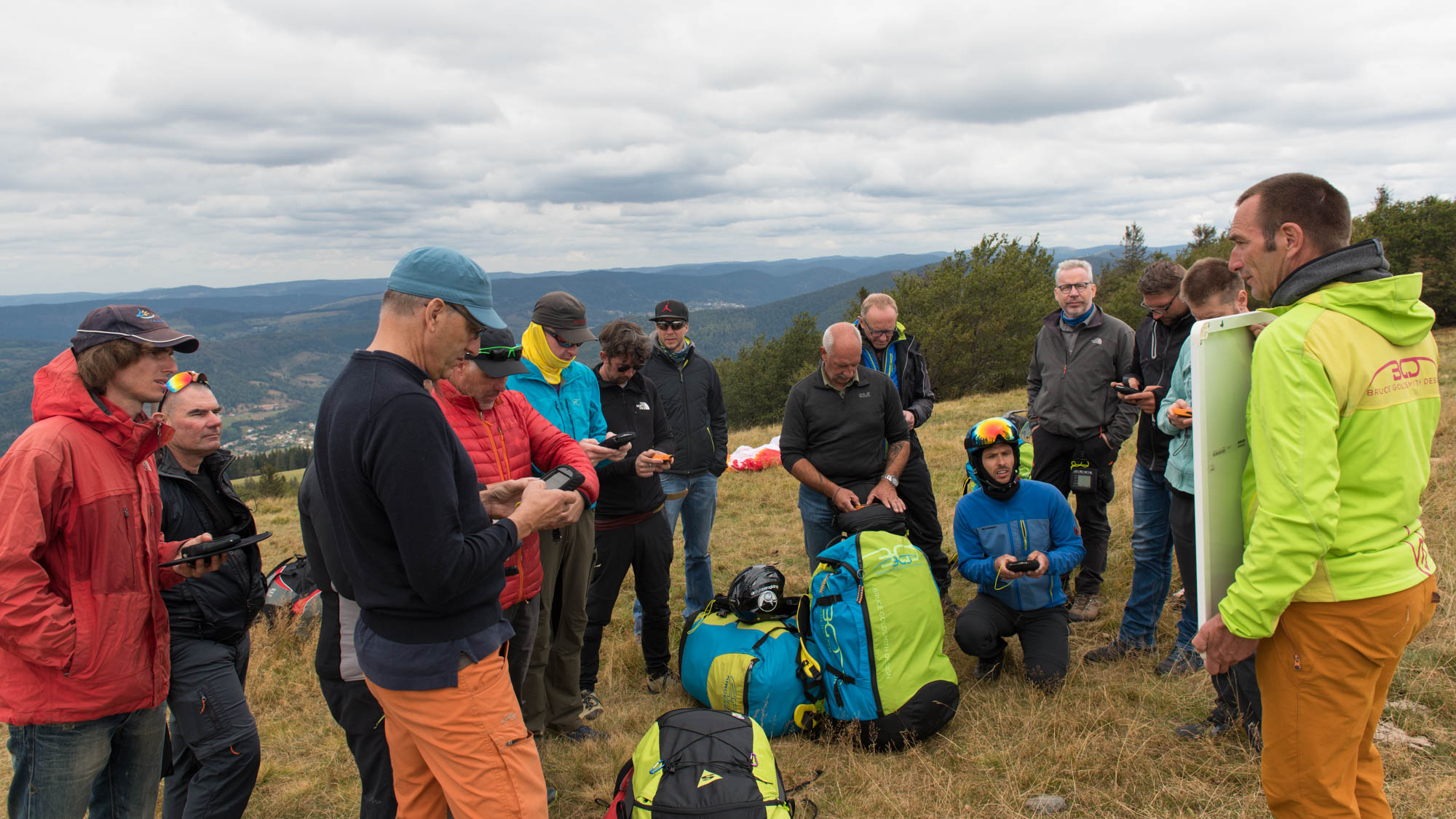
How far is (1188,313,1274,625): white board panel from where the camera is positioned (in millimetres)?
2266

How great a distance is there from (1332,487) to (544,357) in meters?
3.61

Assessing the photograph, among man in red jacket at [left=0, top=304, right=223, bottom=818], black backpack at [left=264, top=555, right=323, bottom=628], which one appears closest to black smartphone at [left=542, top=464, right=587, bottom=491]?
man in red jacket at [left=0, top=304, right=223, bottom=818]

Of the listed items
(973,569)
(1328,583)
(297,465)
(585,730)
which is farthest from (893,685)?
(297,465)

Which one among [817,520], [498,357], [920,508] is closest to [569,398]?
[498,357]

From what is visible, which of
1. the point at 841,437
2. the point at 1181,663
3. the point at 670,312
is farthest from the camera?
the point at 670,312

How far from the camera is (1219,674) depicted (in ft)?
11.1

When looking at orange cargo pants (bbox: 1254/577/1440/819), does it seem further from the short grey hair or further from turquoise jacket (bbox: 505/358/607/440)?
the short grey hair

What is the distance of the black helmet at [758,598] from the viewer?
4.49 metres

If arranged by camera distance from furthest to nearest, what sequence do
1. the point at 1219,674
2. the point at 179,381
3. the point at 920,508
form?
1. the point at 920,508
2. the point at 179,381
3. the point at 1219,674

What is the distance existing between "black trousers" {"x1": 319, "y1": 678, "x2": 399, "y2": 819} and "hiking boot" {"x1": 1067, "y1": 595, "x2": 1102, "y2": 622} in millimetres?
4534

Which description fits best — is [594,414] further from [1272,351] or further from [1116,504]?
[1116,504]

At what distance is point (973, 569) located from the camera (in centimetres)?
461

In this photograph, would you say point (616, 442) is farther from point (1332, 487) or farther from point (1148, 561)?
point (1148, 561)

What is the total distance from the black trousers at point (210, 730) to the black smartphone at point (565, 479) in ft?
5.25
